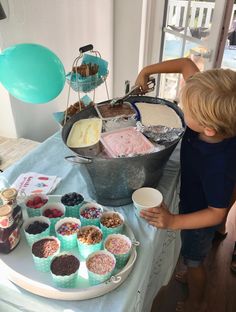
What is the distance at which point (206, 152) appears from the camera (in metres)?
0.84

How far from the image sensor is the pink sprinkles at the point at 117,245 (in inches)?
27.6

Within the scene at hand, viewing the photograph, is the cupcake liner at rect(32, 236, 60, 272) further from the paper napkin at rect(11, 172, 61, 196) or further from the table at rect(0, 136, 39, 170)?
the table at rect(0, 136, 39, 170)

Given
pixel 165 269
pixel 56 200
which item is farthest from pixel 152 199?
pixel 165 269

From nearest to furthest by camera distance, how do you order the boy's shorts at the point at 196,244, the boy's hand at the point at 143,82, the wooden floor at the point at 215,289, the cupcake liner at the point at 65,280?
the cupcake liner at the point at 65,280 → the boy's shorts at the point at 196,244 → the boy's hand at the point at 143,82 → the wooden floor at the point at 215,289

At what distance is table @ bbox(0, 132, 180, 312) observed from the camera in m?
0.64

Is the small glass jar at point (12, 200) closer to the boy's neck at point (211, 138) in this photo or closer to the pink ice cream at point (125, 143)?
the pink ice cream at point (125, 143)

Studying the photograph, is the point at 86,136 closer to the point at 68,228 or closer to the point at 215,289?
the point at 68,228

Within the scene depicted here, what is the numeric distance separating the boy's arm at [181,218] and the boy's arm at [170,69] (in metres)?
0.62

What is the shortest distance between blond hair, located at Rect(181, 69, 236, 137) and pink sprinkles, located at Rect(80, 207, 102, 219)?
14.2 inches

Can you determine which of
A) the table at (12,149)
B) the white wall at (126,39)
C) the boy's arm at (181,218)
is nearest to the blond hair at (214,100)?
the boy's arm at (181,218)

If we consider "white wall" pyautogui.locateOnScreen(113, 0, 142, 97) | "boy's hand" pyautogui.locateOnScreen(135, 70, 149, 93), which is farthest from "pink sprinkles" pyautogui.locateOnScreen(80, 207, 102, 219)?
"white wall" pyautogui.locateOnScreen(113, 0, 142, 97)

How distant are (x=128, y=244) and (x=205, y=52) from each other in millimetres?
1529

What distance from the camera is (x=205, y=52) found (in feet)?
6.10

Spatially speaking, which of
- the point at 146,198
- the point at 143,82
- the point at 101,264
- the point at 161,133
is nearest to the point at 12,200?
the point at 101,264
